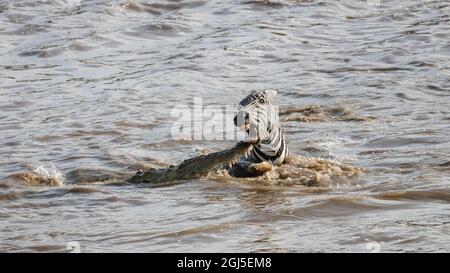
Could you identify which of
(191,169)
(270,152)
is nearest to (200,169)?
(191,169)

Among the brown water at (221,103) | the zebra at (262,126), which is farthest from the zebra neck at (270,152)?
the brown water at (221,103)

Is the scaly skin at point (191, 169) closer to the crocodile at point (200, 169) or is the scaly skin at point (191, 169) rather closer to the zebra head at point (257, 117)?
the crocodile at point (200, 169)

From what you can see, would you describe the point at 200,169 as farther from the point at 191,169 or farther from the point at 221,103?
the point at 221,103

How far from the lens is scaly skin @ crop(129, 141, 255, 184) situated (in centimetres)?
780

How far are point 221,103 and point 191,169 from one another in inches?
120

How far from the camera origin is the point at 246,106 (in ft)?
25.1

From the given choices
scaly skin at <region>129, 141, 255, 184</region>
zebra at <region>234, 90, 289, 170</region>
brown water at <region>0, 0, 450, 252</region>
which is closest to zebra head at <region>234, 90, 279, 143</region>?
zebra at <region>234, 90, 289, 170</region>

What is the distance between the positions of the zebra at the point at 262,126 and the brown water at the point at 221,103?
16cm

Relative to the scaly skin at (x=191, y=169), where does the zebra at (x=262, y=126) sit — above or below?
above

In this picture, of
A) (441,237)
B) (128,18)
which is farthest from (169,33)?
(441,237)

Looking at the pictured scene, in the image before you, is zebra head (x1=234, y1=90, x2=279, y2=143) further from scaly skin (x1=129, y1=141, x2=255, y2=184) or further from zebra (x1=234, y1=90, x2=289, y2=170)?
scaly skin (x1=129, y1=141, x2=255, y2=184)

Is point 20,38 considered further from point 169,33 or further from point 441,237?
point 441,237

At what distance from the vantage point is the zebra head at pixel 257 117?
7.61 meters

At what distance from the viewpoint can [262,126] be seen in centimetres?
773
